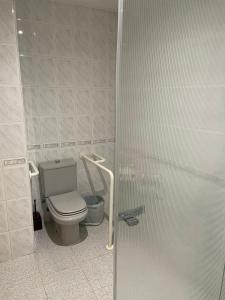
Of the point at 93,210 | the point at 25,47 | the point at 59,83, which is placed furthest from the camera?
the point at 93,210

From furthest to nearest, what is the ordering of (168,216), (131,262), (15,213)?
1. (15,213)
2. (131,262)
3. (168,216)

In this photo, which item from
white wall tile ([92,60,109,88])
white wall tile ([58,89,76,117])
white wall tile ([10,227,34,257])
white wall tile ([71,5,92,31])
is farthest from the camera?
white wall tile ([92,60,109,88])

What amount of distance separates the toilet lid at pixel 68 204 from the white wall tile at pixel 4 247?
18.2 inches

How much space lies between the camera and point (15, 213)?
6.33 feet

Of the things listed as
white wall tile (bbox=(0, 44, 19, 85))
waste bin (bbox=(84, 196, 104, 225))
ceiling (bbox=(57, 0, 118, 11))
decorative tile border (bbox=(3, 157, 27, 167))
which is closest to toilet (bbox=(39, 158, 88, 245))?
waste bin (bbox=(84, 196, 104, 225))

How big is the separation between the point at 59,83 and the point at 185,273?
1.95m

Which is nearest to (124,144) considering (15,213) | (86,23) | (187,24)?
(187,24)

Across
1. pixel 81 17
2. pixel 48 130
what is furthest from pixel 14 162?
pixel 81 17

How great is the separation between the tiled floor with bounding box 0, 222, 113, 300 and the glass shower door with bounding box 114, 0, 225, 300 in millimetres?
814

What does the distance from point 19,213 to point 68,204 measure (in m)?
0.43

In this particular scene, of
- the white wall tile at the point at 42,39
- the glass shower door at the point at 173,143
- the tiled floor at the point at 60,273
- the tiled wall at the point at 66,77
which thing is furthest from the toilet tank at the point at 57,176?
the glass shower door at the point at 173,143

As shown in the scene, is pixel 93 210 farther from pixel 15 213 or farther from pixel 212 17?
pixel 212 17

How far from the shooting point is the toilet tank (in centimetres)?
225

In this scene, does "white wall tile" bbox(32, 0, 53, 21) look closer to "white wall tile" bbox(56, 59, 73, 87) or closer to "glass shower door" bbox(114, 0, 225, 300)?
"white wall tile" bbox(56, 59, 73, 87)
